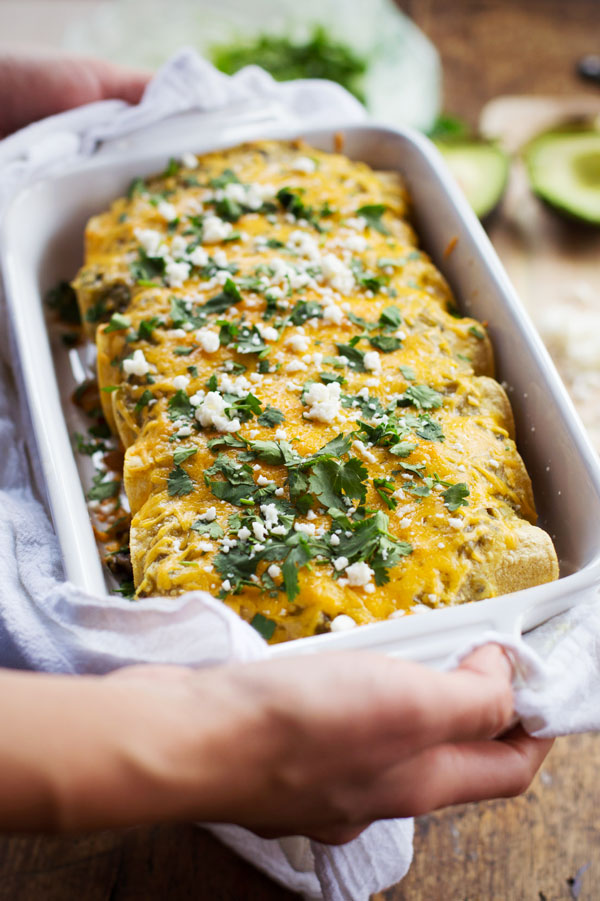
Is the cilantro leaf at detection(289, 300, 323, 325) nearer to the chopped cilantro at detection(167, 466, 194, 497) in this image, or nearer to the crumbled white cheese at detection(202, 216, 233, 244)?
the crumbled white cheese at detection(202, 216, 233, 244)

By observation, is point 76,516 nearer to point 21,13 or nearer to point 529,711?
point 529,711

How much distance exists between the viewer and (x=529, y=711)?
1.21 metres

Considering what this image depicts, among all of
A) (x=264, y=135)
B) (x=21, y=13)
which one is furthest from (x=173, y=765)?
(x=21, y=13)

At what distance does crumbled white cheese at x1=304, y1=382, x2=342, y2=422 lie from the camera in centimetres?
155

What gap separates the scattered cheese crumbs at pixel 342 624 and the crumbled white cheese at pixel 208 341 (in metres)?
0.65

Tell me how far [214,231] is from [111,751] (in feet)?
4.26

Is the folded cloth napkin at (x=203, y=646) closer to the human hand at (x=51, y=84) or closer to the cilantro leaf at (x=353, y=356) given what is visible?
the cilantro leaf at (x=353, y=356)

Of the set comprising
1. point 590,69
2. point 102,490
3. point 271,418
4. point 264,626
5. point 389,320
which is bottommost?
point 102,490

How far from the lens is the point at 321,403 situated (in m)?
1.57

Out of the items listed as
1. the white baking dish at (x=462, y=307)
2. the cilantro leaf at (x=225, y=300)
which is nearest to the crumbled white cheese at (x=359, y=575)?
the white baking dish at (x=462, y=307)

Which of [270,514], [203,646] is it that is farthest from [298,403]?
[203,646]

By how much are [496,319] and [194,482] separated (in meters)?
0.79

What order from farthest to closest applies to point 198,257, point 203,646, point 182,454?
point 198,257 → point 182,454 → point 203,646

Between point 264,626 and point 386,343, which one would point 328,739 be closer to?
point 264,626
